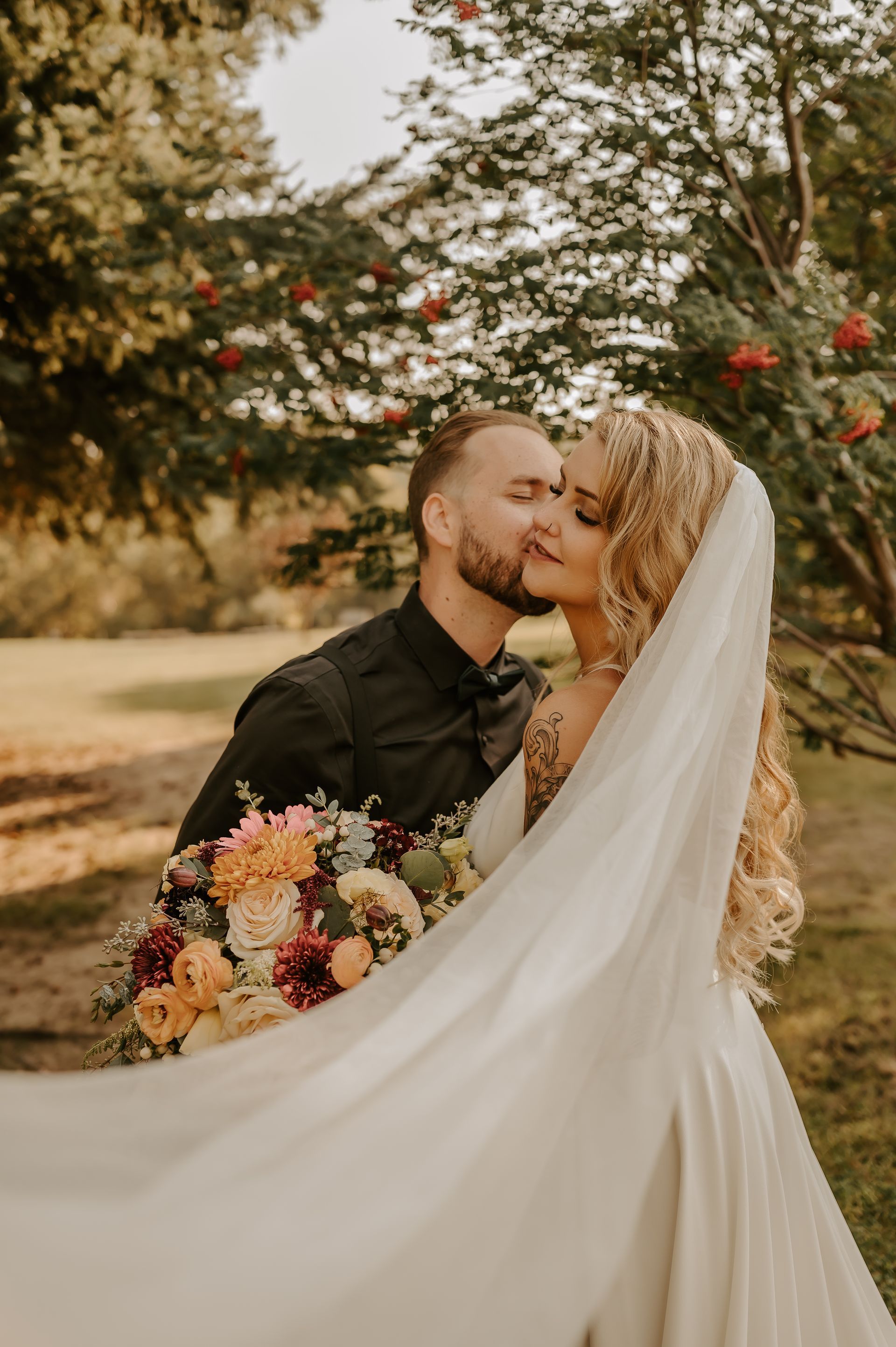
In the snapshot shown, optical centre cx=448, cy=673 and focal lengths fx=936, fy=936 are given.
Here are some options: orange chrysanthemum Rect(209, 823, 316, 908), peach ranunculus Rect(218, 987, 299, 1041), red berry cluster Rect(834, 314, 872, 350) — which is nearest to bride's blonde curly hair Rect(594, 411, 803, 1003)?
orange chrysanthemum Rect(209, 823, 316, 908)

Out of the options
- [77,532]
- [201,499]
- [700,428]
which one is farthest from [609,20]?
[77,532]

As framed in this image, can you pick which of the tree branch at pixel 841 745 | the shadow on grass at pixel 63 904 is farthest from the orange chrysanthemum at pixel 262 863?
the shadow on grass at pixel 63 904

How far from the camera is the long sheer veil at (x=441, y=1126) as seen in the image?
119cm

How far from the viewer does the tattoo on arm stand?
2158mm

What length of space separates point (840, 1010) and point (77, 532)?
830 cm

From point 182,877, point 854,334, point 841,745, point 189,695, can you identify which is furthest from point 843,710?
point 189,695

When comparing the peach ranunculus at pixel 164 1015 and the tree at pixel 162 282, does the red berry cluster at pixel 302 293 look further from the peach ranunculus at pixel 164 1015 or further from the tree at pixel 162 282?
the peach ranunculus at pixel 164 1015

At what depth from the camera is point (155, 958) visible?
2.01 metres

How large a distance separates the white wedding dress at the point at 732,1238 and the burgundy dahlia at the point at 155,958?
3.61 feet

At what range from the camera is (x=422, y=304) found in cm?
374

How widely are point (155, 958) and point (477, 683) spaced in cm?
141

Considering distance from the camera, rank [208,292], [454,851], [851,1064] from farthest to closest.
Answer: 1. [851,1064]
2. [208,292]
3. [454,851]

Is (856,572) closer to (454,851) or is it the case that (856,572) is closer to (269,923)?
(454,851)

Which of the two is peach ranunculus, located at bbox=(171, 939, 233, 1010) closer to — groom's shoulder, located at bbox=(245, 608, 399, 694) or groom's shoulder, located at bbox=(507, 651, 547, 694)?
groom's shoulder, located at bbox=(245, 608, 399, 694)
